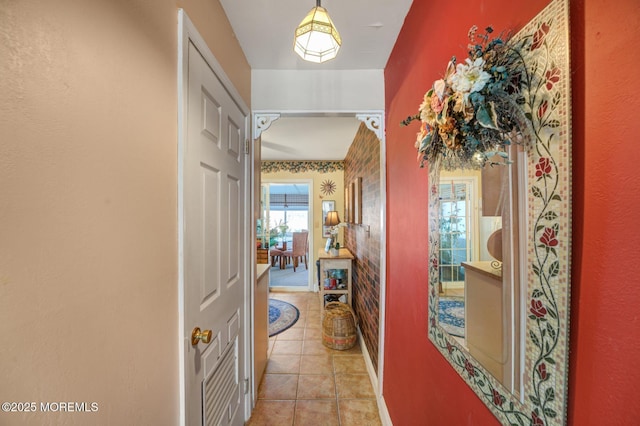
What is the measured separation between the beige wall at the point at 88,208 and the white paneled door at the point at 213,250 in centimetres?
11

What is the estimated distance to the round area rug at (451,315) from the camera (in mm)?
867

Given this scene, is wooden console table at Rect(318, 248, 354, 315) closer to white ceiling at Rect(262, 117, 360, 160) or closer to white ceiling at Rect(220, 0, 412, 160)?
white ceiling at Rect(262, 117, 360, 160)

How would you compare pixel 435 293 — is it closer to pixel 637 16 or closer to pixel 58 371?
pixel 637 16

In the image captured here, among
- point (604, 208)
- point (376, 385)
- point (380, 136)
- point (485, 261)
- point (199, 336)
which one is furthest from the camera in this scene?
point (376, 385)

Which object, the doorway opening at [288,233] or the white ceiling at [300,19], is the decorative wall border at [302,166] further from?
the white ceiling at [300,19]

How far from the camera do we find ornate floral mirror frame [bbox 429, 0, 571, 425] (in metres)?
0.49

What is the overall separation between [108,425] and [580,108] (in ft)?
3.96

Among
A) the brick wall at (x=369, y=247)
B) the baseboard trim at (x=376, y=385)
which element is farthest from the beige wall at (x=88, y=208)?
the brick wall at (x=369, y=247)

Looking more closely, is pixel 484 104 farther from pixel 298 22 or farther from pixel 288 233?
pixel 288 233

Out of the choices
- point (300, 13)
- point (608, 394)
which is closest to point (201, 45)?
point (300, 13)

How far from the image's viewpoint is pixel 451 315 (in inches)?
36.4

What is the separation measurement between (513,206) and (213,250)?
1160 mm

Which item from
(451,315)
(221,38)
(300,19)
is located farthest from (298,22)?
(451,315)

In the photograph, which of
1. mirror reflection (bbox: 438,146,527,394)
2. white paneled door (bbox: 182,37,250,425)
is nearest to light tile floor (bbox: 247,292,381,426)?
white paneled door (bbox: 182,37,250,425)
